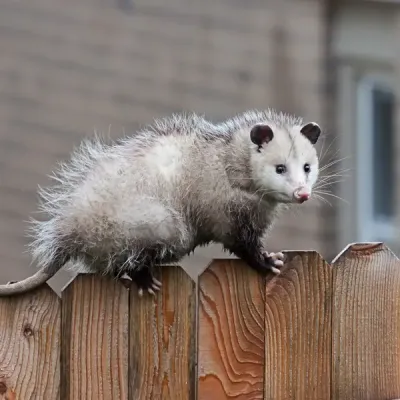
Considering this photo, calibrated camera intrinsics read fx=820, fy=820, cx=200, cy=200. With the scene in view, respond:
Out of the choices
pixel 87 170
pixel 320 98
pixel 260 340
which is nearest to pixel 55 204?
pixel 87 170

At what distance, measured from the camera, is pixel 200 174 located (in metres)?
2.04

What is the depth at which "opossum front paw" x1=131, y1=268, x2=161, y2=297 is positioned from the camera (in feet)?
5.98

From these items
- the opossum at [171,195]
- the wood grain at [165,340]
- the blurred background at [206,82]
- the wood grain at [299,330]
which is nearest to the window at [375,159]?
the blurred background at [206,82]

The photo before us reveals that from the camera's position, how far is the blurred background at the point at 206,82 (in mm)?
4625

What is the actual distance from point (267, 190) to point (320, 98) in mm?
3345

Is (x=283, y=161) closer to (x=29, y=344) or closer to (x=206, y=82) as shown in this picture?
(x=29, y=344)

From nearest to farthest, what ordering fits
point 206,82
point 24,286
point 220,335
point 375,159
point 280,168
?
point 24,286, point 220,335, point 280,168, point 206,82, point 375,159

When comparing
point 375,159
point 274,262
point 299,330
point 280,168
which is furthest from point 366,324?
point 375,159

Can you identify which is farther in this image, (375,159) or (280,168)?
(375,159)

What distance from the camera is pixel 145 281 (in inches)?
71.8

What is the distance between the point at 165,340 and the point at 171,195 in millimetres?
350

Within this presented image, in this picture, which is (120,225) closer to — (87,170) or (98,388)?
(87,170)

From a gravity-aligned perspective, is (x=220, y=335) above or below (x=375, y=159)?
below

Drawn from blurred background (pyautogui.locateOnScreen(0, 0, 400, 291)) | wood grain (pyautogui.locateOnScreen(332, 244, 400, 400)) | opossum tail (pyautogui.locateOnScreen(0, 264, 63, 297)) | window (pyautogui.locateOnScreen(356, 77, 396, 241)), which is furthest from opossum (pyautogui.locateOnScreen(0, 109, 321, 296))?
window (pyautogui.locateOnScreen(356, 77, 396, 241))
